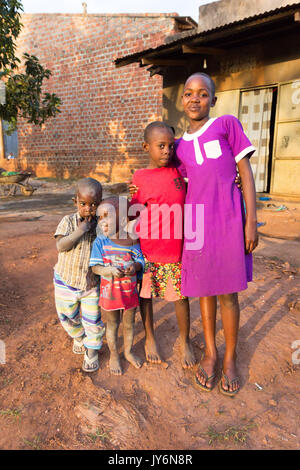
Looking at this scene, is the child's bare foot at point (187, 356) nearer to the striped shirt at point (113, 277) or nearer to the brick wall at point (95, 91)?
the striped shirt at point (113, 277)

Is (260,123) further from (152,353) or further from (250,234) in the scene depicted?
(152,353)

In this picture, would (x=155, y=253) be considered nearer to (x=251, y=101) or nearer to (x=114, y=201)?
(x=114, y=201)

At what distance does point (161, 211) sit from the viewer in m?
1.94

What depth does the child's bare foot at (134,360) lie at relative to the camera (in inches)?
82.5

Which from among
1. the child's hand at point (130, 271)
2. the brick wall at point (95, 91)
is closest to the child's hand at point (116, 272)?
the child's hand at point (130, 271)

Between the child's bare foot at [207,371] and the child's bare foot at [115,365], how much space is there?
492mm

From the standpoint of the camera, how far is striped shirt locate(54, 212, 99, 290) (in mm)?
1994

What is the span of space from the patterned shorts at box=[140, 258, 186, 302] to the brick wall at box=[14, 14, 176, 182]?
875cm

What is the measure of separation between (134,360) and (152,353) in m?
0.13

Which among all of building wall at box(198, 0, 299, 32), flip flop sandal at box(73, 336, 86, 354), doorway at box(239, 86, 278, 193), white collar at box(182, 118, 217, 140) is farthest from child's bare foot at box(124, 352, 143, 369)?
building wall at box(198, 0, 299, 32)

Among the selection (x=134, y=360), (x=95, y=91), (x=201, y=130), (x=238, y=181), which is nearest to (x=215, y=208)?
(x=238, y=181)

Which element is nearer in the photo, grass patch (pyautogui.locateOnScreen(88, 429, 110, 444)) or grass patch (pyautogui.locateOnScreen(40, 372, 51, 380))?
grass patch (pyautogui.locateOnScreen(88, 429, 110, 444))

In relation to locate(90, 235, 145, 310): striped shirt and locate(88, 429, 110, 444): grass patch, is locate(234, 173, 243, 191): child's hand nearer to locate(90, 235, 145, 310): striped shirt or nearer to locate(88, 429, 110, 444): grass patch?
locate(90, 235, 145, 310): striped shirt

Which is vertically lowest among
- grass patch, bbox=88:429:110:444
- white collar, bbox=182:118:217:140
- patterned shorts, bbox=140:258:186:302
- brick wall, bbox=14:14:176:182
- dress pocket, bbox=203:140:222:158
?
grass patch, bbox=88:429:110:444
